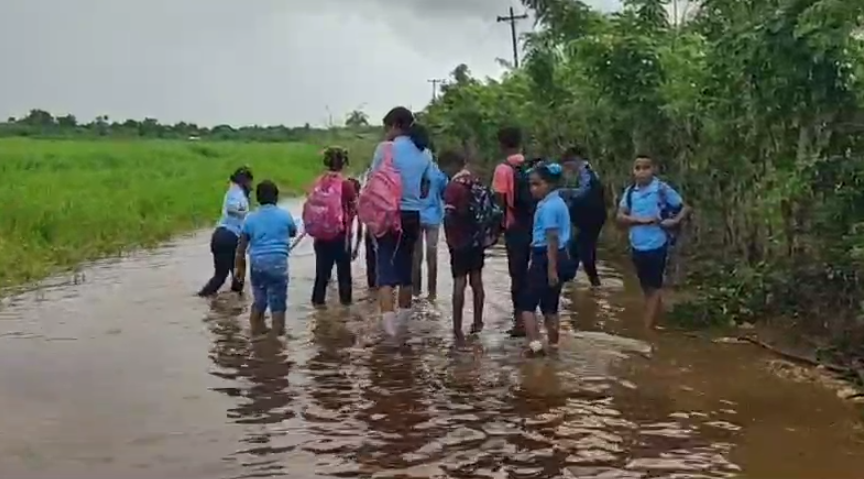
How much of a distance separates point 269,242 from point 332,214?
1644mm

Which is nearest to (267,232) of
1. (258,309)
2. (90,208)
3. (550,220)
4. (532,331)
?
(258,309)

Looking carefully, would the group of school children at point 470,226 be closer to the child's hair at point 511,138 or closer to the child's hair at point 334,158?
the child's hair at point 511,138

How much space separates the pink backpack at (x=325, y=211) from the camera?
1199 centimetres

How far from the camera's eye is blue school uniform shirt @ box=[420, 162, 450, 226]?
446 inches

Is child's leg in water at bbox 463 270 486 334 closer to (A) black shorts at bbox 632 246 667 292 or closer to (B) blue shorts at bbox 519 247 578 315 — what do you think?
(B) blue shorts at bbox 519 247 578 315

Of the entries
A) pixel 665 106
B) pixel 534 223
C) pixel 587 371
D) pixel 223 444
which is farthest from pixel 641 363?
pixel 665 106

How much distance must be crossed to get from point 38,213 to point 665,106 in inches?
434

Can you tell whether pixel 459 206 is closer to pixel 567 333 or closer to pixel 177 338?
pixel 567 333

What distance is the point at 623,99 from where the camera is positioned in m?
15.6

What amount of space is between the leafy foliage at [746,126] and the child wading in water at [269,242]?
3.85 metres

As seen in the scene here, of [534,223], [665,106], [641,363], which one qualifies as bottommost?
[641,363]

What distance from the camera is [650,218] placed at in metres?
10.5

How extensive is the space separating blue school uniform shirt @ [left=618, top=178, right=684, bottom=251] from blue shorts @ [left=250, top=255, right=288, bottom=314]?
10.4 ft

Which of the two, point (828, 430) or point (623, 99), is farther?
point (623, 99)
